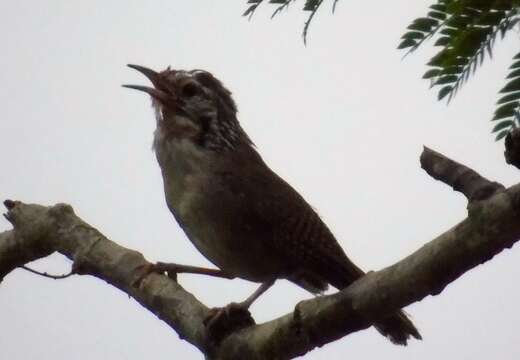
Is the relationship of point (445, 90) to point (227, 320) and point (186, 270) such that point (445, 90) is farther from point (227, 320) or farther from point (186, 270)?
point (186, 270)

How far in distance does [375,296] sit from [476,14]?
37.5 inches

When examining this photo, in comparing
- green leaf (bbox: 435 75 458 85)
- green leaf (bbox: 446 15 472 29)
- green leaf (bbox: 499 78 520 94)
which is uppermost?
green leaf (bbox: 446 15 472 29)

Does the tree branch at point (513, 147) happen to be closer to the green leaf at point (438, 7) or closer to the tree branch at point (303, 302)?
the tree branch at point (303, 302)

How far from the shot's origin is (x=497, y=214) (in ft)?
8.29

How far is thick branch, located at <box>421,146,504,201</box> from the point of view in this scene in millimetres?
2623

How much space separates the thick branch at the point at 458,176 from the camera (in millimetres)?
2623

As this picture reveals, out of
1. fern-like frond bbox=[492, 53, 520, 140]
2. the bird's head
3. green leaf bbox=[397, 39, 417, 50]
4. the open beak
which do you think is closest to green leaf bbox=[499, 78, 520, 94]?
fern-like frond bbox=[492, 53, 520, 140]

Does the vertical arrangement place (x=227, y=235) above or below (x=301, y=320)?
above

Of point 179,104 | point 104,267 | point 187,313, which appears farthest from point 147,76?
point 187,313

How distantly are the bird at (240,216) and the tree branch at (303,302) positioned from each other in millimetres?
320

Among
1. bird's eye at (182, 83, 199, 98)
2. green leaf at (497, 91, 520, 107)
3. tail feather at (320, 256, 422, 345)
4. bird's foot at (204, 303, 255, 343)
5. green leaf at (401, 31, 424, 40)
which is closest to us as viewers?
green leaf at (497, 91, 520, 107)

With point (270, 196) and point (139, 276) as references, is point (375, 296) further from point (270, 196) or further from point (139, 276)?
point (270, 196)

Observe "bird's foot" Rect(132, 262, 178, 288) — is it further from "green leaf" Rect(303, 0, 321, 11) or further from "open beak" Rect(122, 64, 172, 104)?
"green leaf" Rect(303, 0, 321, 11)

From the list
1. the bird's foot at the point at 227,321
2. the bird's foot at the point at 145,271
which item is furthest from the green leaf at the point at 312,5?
the bird's foot at the point at 145,271
